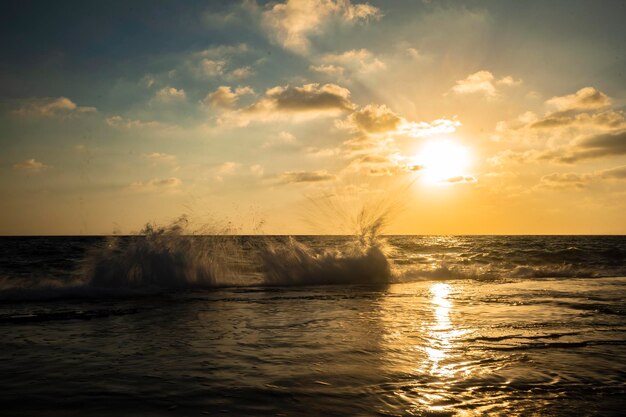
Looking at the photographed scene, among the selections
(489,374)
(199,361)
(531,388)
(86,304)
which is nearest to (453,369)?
(489,374)

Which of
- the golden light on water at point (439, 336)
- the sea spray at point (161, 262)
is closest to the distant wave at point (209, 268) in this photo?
the sea spray at point (161, 262)

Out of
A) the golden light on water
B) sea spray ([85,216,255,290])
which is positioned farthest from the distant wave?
the golden light on water

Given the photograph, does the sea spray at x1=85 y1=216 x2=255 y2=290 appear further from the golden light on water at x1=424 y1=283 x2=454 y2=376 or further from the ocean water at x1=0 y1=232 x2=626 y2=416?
the golden light on water at x1=424 y1=283 x2=454 y2=376

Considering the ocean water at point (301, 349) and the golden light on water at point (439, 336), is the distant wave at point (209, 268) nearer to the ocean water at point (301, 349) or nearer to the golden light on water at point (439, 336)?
the ocean water at point (301, 349)

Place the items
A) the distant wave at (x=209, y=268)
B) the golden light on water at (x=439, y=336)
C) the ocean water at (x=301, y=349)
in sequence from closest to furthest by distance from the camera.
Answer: the ocean water at (x=301, y=349) < the golden light on water at (x=439, y=336) < the distant wave at (x=209, y=268)

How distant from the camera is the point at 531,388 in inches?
183

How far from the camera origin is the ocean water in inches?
167

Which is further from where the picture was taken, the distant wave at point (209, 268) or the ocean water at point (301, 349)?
the distant wave at point (209, 268)

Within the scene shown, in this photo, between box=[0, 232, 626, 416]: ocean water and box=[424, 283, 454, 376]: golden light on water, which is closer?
box=[0, 232, 626, 416]: ocean water

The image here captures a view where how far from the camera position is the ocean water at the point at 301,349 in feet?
13.9

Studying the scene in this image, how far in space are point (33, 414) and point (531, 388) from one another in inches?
193

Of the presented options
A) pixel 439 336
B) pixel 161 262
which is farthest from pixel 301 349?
pixel 161 262

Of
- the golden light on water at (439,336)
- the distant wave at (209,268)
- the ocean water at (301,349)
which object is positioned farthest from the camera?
the distant wave at (209,268)

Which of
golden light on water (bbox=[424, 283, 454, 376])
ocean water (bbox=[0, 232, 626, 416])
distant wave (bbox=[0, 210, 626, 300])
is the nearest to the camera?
ocean water (bbox=[0, 232, 626, 416])
